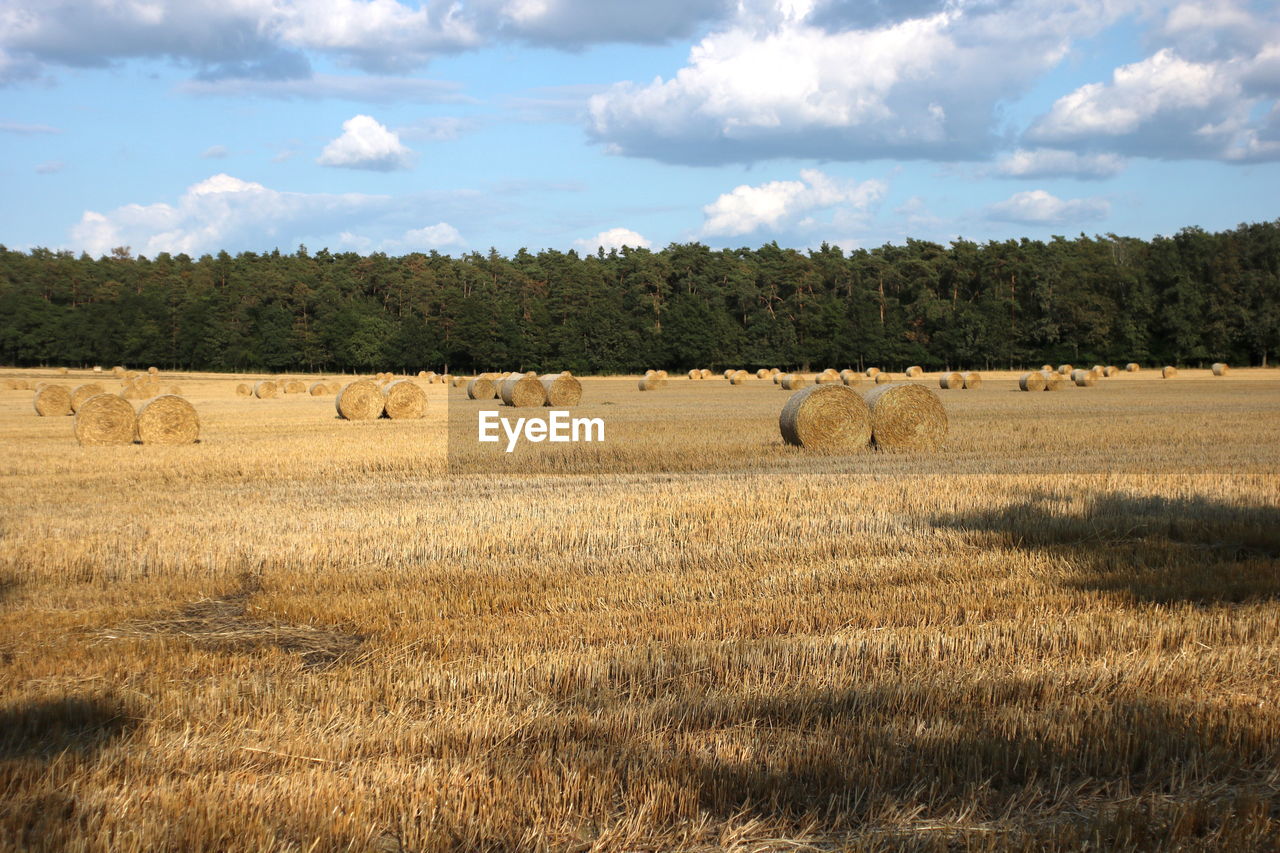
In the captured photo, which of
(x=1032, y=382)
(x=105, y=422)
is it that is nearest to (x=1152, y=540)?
(x=105, y=422)

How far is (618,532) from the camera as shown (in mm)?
9820

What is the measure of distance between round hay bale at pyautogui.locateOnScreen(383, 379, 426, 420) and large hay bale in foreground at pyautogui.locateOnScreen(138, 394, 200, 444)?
25.7ft

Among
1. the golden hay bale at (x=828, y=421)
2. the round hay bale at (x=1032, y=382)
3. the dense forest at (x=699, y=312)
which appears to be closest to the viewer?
the golden hay bale at (x=828, y=421)

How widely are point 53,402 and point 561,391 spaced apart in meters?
15.2

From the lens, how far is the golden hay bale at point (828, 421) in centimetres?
1891

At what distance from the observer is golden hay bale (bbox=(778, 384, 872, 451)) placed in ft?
62.0

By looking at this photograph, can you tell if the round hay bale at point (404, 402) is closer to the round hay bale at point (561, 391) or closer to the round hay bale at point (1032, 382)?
the round hay bale at point (561, 391)

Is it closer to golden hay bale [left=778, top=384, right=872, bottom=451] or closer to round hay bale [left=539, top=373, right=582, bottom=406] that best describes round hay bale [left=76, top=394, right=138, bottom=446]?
golden hay bale [left=778, top=384, right=872, bottom=451]

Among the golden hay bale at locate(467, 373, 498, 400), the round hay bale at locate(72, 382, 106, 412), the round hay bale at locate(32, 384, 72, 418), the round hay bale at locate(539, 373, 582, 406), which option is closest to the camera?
the round hay bale at locate(32, 384, 72, 418)

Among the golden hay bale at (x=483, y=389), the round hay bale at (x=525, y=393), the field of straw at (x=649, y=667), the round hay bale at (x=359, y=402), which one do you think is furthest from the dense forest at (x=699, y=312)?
the field of straw at (x=649, y=667)

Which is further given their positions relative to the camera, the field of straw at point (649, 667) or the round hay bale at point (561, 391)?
the round hay bale at point (561, 391)

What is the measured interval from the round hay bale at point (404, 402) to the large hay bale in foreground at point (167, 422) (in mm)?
7844

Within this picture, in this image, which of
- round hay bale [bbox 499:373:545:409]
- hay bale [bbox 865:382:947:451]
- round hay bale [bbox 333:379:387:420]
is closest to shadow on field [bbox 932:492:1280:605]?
hay bale [bbox 865:382:947:451]

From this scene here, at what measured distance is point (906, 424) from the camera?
63.7ft
